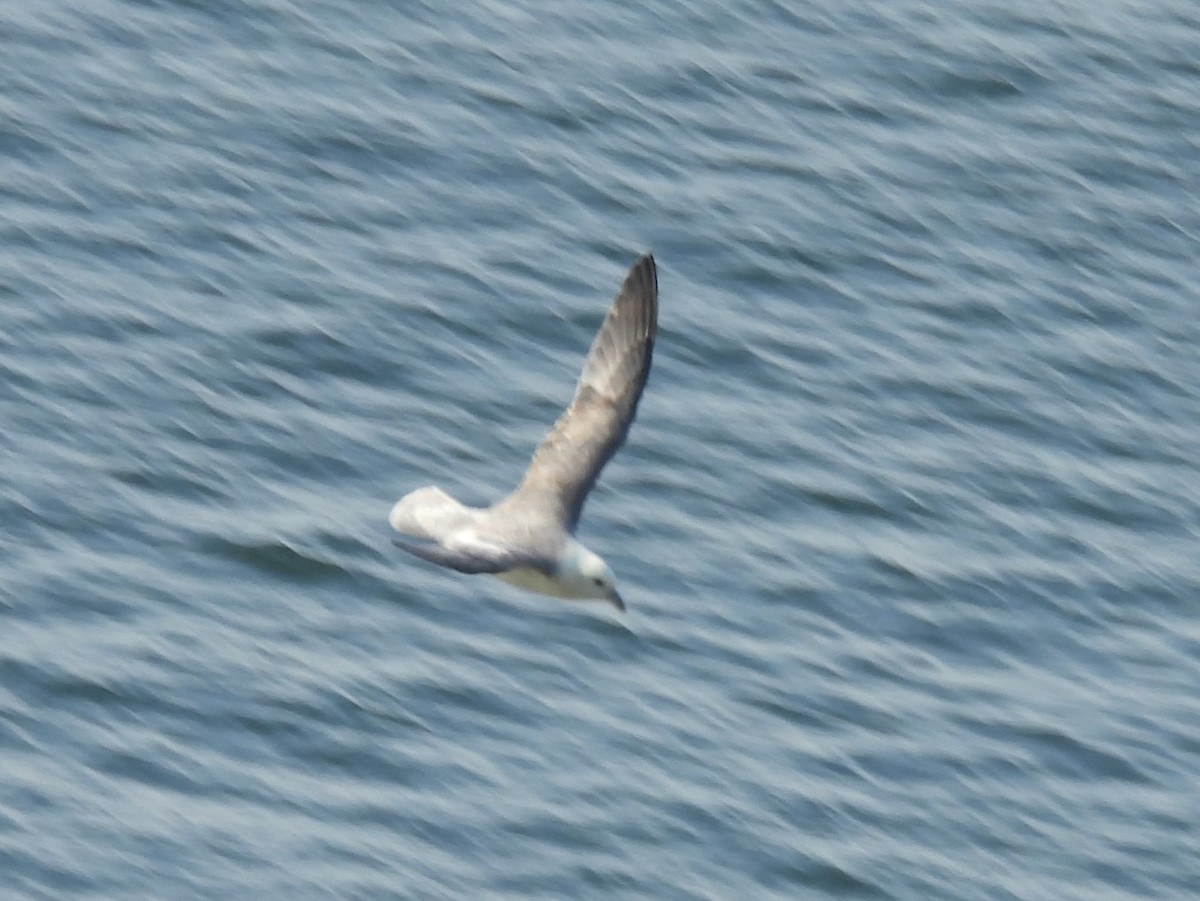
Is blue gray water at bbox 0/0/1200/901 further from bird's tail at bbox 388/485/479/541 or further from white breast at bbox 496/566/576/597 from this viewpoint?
bird's tail at bbox 388/485/479/541

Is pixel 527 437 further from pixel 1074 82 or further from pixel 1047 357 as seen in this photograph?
pixel 1074 82

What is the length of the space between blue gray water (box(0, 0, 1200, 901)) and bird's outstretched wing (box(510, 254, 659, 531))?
2855 mm

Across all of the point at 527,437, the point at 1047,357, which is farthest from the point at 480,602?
the point at 1047,357

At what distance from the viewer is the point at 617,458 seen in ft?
60.8

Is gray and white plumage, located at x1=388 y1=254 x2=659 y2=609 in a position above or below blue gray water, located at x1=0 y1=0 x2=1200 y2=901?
above

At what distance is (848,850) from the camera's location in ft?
53.0

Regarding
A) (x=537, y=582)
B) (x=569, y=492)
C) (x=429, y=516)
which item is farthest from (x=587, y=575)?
(x=429, y=516)

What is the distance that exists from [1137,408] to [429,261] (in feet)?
16.4

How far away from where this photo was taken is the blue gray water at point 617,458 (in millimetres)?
15938

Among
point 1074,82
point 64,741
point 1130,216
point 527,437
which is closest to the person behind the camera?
point 64,741

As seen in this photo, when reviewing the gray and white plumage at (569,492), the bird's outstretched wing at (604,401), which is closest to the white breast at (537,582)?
the gray and white plumage at (569,492)

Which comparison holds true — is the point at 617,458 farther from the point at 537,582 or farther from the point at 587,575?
the point at 537,582

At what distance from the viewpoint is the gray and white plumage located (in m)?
12.7

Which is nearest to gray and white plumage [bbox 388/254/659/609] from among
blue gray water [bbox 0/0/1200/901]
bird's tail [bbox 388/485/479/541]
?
bird's tail [bbox 388/485/479/541]
